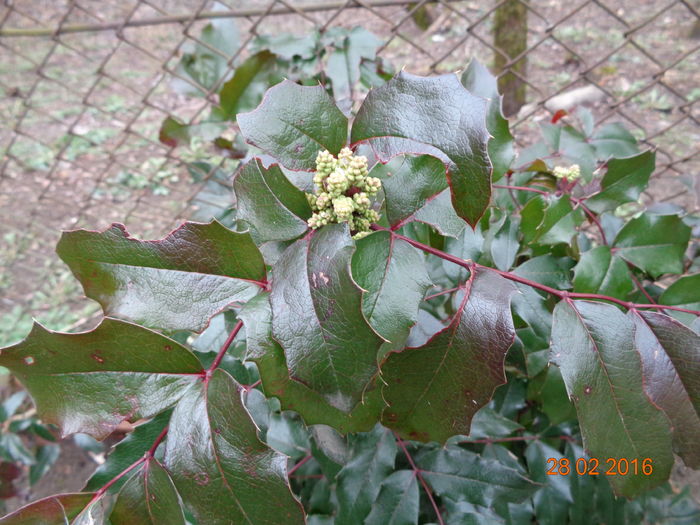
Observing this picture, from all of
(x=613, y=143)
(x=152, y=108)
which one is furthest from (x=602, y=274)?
(x=152, y=108)

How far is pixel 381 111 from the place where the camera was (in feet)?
1.66

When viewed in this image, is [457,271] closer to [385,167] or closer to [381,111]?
[385,167]

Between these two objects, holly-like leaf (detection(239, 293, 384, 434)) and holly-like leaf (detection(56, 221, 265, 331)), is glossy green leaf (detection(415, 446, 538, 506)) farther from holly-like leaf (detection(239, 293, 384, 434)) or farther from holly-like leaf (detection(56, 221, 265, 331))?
holly-like leaf (detection(56, 221, 265, 331))

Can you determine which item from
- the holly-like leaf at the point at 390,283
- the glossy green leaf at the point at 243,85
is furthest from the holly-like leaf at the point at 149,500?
the glossy green leaf at the point at 243,85

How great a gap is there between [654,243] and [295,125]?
2.21 feet

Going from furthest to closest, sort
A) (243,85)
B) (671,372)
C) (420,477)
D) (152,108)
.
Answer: (152,108), (243,85), (420,477), (671,372)

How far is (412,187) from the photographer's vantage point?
58 centimetres

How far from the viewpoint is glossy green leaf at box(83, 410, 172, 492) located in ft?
2.10

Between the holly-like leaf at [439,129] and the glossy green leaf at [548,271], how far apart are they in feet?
1.10

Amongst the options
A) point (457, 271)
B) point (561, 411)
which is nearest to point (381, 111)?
point (457, 271)

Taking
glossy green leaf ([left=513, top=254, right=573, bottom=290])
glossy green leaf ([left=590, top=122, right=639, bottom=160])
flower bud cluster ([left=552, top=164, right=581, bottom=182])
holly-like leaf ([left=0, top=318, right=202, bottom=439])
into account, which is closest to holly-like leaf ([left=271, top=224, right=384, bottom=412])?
holly-like leaf ([left=0, top=318, right=202, bottom=439])

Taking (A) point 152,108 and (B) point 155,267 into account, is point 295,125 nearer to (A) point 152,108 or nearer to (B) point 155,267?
(B) point 155,267

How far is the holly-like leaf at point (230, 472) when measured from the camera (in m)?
0.50

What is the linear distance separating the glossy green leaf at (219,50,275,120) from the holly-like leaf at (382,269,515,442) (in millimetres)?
865
